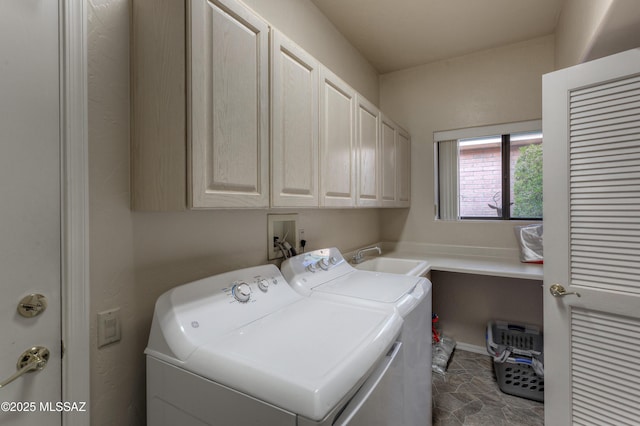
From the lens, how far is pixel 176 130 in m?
0.89

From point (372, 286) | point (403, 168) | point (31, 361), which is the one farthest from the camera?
point (403, 168)

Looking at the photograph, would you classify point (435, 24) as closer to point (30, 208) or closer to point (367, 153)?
point (367, 153)

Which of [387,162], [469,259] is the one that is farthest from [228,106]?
[469,259]

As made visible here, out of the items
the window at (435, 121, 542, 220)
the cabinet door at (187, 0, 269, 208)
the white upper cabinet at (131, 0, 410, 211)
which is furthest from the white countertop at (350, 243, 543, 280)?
the cabinet door at (187, 0, 269, 208)

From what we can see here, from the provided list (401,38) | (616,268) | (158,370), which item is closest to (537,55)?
(401,38)

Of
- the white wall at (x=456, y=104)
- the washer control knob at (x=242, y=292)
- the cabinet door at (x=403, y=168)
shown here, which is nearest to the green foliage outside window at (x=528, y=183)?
the white wall at (x=456, y=104)

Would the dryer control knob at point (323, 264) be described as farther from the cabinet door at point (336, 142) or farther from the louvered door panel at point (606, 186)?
the louvered door panel at point (606, 186)

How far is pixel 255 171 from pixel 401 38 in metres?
2.17

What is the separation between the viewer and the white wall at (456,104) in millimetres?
2512

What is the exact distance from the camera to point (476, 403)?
1975mm

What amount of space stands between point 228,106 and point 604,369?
209 cm

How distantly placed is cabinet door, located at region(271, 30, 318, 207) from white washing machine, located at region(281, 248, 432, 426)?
0.40 m

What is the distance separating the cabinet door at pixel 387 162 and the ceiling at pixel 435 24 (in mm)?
736

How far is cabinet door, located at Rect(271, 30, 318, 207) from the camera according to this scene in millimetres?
1187
